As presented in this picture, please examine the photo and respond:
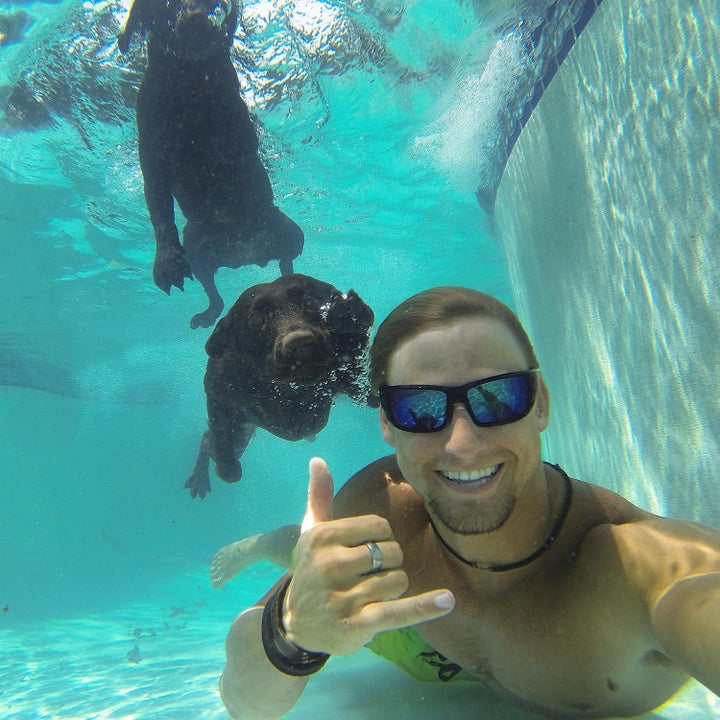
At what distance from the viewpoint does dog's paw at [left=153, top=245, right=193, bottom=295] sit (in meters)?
4.88

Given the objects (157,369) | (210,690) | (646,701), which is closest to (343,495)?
(646,701)

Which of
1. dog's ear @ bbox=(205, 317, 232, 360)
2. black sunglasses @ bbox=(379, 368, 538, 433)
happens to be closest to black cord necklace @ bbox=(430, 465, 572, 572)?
black sunglasses @ bbox=(379, 368, 538, 433)

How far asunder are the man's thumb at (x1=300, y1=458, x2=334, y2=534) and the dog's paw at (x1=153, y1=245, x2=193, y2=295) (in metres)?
3.59

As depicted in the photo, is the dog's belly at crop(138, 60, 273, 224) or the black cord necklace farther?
the dog's belly at crop(138, 60, 273, 224)

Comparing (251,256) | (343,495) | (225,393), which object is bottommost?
(343,495)

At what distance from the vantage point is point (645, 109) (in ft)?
11.7

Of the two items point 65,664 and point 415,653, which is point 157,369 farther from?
point 415,653

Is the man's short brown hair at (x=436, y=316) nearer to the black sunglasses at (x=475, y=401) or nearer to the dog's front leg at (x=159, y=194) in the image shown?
the black sunglasses at (x=475, y=401)

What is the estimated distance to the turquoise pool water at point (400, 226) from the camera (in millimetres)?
3230

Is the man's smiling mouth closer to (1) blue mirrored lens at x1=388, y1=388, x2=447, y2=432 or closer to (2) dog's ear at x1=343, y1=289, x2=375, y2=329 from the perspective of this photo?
(1) blue mirrored lens at x1=388, y1=388, x2=447, y2=432

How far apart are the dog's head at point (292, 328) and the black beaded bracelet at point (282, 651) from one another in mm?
2181

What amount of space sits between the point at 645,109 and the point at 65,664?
548 inches

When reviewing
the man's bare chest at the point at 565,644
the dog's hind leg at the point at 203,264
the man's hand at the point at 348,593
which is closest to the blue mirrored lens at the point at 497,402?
the man's hand at the point at 348,593

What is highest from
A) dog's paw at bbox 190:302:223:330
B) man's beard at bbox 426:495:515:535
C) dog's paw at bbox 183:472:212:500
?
dog's paw at bbox 190:302:223:330
